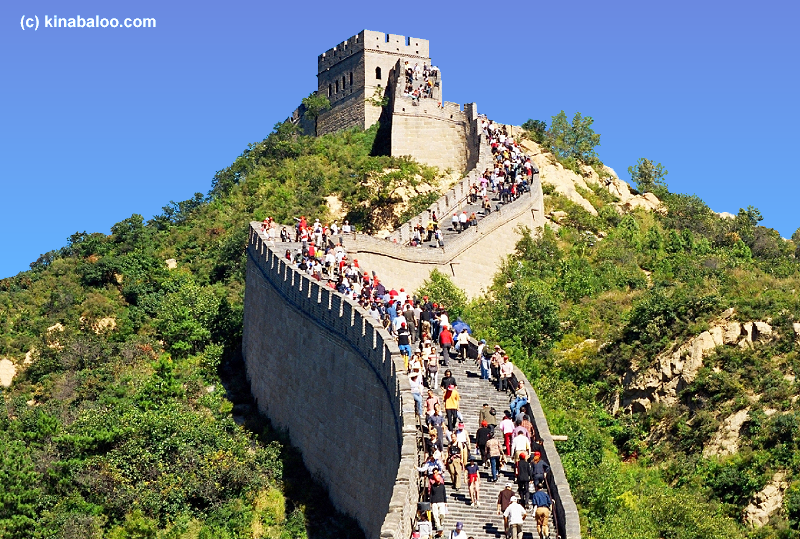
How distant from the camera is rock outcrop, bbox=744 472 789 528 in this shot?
114 ft

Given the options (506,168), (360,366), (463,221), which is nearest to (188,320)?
(463,221)

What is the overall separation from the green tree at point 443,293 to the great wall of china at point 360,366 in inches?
15.4

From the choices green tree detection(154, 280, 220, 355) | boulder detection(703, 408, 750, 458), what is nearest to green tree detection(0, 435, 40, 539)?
green tree detection(154, 280, 220, 355)

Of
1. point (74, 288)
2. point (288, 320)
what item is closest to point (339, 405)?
point (288, 320)

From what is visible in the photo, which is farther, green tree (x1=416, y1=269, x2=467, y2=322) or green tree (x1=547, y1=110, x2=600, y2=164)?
green tree (x1=547, y1=110, x2=600, y2=164)

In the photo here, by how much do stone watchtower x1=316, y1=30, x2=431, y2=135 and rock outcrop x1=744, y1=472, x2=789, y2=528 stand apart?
3263 cm

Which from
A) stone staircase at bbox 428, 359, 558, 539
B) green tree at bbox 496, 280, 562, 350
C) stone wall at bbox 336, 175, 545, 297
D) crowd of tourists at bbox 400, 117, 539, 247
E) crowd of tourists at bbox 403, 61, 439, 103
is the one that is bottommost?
stone staircase at bbox 428, 359, 558, 539

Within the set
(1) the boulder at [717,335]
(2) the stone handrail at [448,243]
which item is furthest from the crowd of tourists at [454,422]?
(1) the boulder at [717,335]

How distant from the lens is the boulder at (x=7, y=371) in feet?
161

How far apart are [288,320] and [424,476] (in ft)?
43.5

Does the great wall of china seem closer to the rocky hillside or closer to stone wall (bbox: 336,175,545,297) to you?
stone wall (bbox: 336,175,545,297)

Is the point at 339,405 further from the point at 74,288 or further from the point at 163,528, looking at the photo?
the point at 74,288

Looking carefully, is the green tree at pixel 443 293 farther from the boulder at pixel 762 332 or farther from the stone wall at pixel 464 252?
the boulder at pixel 762 332

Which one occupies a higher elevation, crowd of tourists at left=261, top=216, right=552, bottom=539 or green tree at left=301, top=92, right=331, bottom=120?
green tree at left=301, top=92, right=331, bottom=120
